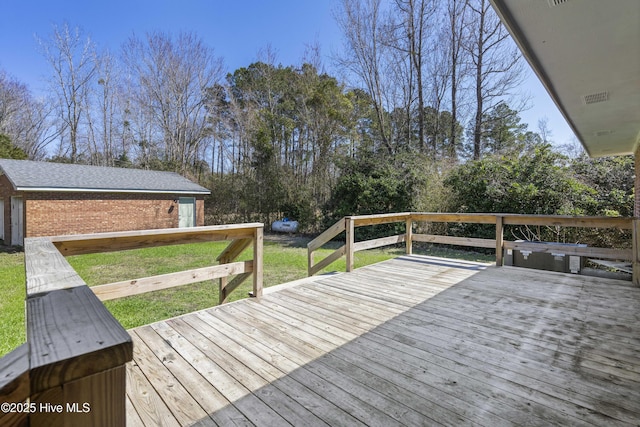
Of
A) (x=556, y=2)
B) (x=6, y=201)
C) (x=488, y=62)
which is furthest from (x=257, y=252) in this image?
(x=488, y=62)

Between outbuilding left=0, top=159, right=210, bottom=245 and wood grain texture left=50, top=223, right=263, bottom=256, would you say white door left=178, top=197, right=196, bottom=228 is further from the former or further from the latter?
wood grain texture left=50, top=223, right=263, bottom=256

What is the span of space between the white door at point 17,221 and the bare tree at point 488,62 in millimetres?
18468

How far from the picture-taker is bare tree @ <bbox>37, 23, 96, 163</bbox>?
2033 centimetres

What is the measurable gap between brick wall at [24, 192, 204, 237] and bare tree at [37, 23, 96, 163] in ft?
38.1

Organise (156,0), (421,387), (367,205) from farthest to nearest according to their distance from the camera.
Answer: (156,0) < (367,205) < (421,387)

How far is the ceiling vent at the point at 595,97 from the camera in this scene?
3469 mm

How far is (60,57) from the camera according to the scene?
2066cm

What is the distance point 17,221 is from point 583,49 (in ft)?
55.8

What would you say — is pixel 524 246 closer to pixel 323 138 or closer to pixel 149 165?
pixel 323 138

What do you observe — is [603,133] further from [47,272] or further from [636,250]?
[47,272]

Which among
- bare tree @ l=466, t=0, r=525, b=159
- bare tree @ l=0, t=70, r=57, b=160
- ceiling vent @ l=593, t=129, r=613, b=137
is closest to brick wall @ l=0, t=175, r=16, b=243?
bare tree @ l=0, t=70, r=57, b=160

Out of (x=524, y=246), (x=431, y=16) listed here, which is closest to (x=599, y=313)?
(x=524, y=246)

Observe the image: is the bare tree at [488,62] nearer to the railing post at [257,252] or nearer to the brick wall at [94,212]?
the railing post at [257,252]

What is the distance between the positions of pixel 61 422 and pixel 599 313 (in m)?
4.37
